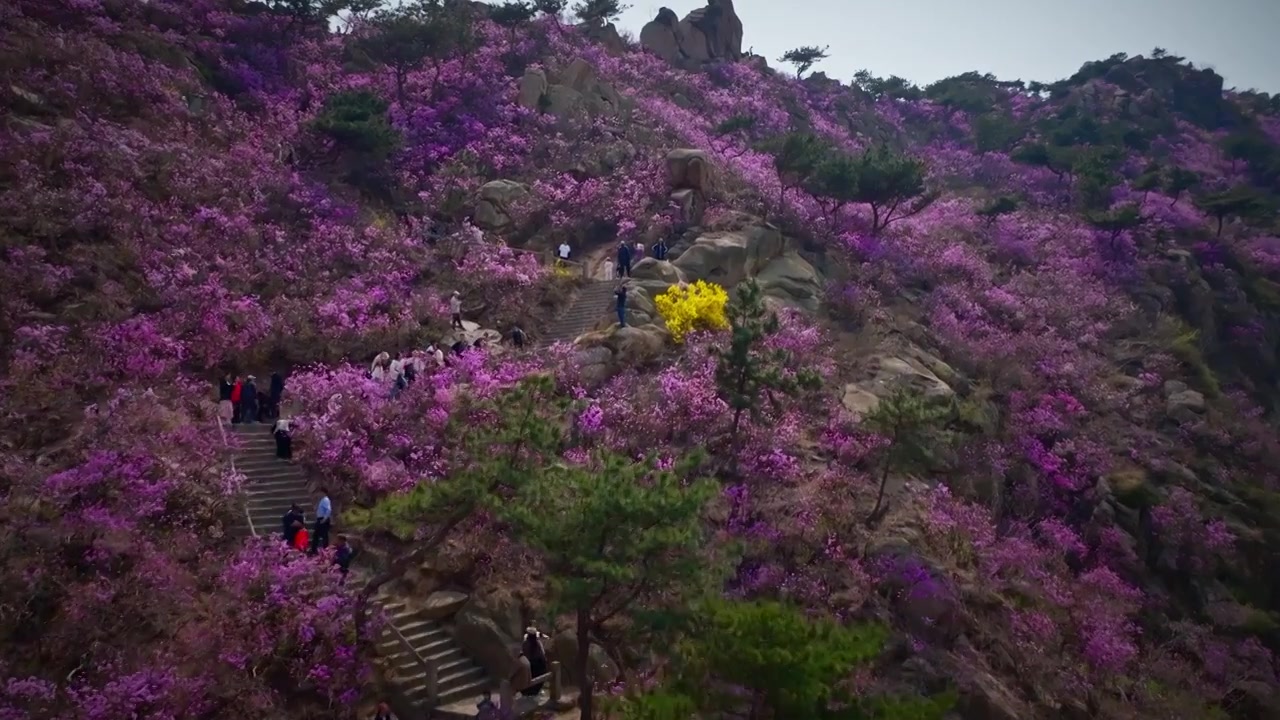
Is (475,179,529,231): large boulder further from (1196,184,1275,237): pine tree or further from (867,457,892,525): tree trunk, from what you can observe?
(1196,184,1275,237): pine tree

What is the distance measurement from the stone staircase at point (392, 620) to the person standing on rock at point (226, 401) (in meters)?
0.60

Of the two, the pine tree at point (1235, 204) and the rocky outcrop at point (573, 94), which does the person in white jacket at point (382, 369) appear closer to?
the rocky outcrop at point (573, 94)

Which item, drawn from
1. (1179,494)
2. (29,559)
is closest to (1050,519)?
(1179,494)

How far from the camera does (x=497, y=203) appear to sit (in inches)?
1296

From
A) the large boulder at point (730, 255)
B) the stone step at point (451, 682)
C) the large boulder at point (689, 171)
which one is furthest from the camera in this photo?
the large boulder at point (689, 171)

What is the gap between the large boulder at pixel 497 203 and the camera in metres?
32.5

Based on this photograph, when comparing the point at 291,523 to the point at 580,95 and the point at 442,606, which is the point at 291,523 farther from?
the point at 580,95

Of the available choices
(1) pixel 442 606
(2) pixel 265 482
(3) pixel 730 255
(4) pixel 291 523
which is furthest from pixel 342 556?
(3) pixel 730 255

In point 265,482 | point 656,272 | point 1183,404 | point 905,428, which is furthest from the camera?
point 656,272

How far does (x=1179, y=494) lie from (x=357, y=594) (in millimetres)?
25116

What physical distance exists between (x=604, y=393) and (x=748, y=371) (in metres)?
4.92

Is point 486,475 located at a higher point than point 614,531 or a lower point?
higher

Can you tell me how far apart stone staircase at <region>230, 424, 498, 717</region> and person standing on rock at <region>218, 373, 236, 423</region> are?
604mm

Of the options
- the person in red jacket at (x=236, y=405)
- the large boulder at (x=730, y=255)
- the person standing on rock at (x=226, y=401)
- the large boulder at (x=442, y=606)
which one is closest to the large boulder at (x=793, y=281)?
the large boulder at (x=730, y=255)
